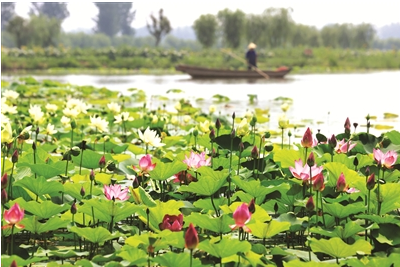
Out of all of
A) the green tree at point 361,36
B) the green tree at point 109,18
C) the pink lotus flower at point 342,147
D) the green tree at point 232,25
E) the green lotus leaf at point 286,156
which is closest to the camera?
the green lotus leaf at point 286,156

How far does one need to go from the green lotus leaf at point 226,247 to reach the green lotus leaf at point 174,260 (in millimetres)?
35

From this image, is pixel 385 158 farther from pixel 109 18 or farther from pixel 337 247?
pixel 109 18

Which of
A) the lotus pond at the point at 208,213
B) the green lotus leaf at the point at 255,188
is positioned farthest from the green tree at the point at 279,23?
the green lotus leaf at the point at 255,188

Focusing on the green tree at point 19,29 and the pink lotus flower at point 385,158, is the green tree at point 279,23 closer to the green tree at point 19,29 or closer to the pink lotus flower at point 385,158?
the green tree at point 19,29

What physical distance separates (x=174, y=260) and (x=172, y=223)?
1.16ft

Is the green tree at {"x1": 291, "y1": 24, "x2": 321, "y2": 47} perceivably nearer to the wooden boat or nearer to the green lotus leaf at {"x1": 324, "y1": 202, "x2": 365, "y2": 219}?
the wooden boat

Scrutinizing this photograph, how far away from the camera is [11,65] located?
21.2 metres

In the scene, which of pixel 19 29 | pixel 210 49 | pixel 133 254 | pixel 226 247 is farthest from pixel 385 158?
pixel 210 49

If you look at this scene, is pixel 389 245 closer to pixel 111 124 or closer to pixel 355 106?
pixel 111 124

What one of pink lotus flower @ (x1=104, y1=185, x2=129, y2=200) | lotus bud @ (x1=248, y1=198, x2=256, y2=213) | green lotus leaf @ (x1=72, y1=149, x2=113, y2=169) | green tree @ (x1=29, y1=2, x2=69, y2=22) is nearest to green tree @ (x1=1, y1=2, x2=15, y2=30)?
green tree @ (x1=29, y1=2, x2=69, y2=22)

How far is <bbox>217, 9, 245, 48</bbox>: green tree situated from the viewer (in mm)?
28578

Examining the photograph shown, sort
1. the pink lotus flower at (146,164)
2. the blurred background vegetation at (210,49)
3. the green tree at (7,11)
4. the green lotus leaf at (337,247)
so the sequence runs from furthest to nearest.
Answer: the green tree at (7,11) → the blurred background vegetation at (210,49) → the pink lotus flower at (146,164) → the green lotus leaf at (337,247)

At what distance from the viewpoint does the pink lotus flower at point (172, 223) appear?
160 cm

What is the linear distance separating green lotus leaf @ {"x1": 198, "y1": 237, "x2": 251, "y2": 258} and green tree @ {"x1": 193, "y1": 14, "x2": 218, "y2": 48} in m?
28.6
